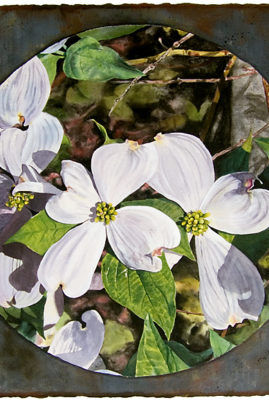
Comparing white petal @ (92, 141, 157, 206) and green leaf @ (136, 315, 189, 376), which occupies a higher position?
white petal @ (92, 141, 157, 206)

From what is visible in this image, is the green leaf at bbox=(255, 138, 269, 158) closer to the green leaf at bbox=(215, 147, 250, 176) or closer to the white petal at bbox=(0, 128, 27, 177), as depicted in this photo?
the green leaf at bbox=(215, 147, 250, 176)

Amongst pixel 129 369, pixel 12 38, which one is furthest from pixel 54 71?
pixel 129 369

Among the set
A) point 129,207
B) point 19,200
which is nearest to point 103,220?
point 129,207

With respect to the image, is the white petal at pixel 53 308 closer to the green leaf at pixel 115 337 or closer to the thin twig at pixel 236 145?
the green leaf at pixel 115 337

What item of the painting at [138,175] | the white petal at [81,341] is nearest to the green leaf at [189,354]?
the painting at [138,175]

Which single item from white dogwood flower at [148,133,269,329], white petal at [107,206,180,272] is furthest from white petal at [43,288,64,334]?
white dogwood flower at [148,133,269,329]

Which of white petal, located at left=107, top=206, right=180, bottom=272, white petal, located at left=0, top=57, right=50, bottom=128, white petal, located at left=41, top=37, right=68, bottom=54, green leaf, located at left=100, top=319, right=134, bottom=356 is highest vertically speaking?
white petal, located at left=41, top=37, right=68, bottom=54

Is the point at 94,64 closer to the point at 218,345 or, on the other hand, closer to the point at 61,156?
the point at 61,156
